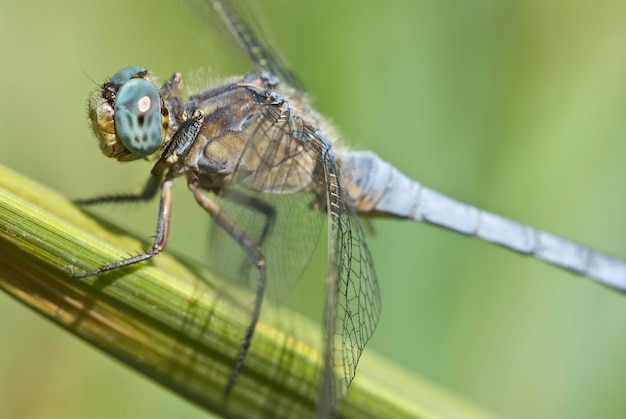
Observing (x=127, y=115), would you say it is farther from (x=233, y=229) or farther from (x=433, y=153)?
(x=433, y=153)

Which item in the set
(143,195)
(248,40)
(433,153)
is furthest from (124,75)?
(433,153)

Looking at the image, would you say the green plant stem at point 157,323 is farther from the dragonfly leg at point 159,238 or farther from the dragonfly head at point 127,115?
the dragonfly head at point 127,115

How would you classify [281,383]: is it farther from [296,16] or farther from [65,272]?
[296,16]

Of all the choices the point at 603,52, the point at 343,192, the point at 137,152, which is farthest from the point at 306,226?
the point at 603,52

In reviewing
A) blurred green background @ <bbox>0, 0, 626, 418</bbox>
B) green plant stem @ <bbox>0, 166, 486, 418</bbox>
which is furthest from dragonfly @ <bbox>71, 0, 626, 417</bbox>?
green plant stem @ <bbox>0, 166, 486, 418</bbox>

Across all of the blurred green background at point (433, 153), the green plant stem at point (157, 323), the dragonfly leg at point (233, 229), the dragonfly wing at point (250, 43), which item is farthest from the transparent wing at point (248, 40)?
the green plant stem at point (157, 323)

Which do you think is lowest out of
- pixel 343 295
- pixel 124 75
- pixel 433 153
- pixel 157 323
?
pixel 157 323
